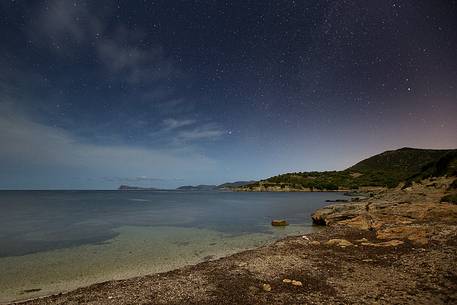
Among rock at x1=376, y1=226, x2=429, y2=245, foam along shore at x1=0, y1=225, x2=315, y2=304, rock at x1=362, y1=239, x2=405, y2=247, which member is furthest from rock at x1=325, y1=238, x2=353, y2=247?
foam along shore at x1=0, y1=225, x2=315, y2=304

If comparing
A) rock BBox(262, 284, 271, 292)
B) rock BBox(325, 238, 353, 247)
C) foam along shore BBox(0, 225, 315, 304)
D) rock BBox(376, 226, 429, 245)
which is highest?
rock BBox(376, 226, 429, 245)

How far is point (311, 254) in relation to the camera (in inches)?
886

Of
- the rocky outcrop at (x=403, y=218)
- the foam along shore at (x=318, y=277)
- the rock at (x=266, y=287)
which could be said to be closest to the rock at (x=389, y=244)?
the foam along shore at (x=318, y=277)

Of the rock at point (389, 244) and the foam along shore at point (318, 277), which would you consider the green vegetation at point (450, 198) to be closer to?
the foam along shore at point (318, 277)

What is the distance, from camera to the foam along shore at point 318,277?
1397 cm

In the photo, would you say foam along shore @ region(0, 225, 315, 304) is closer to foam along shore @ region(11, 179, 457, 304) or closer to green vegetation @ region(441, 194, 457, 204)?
foam along shore @ region(11, 179, 457, 304)

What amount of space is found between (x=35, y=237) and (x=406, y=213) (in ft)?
159

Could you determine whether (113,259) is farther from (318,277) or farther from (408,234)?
(408,234)

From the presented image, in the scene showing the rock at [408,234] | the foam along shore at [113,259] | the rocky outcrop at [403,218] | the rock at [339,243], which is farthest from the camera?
the rocky outcrop at [403,218]

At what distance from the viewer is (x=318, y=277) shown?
1681cm

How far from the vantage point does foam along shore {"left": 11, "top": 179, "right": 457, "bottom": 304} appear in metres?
14.0

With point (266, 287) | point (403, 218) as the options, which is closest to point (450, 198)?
point (403, 218)

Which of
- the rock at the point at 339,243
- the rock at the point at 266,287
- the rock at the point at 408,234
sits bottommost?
the rock at the point at 266,287

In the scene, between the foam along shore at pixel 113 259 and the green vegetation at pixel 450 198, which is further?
the green vegetation at pixel 450 198
